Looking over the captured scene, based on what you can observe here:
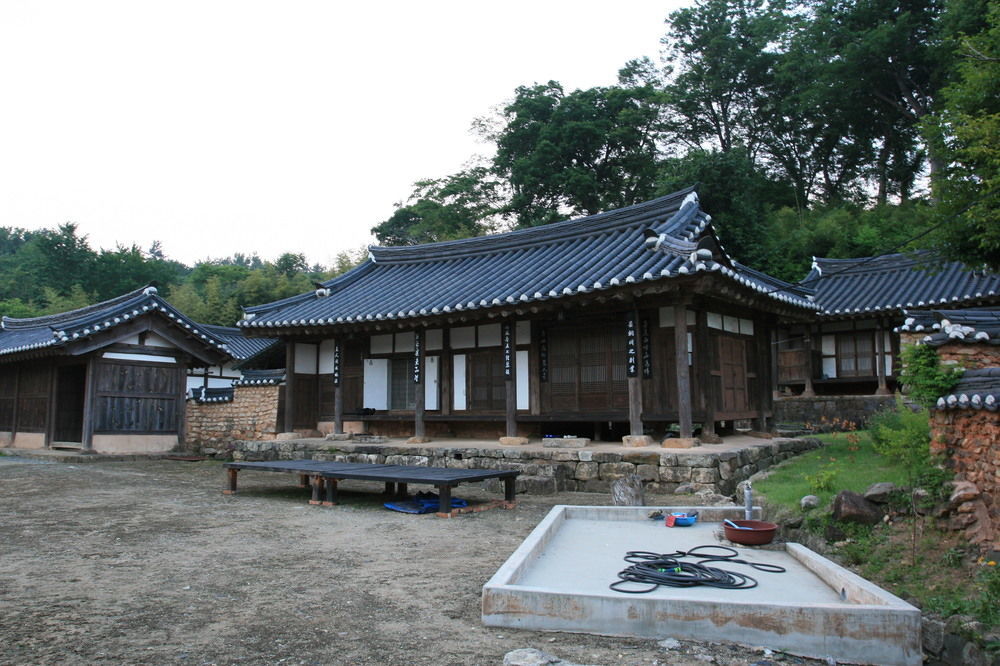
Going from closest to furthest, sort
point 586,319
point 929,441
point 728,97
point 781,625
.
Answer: point 781,625 → point 929,441 → point 586,319 → point 728,97

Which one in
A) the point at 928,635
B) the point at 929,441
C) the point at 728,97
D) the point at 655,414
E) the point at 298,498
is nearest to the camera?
the point at 928,635

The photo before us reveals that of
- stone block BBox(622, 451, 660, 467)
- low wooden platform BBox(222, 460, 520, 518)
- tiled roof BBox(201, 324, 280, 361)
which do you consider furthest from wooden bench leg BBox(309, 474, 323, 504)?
tiled roof BBox(201, 324, 280, 361)

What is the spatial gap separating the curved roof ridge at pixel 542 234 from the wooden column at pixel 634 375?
352 centimetres

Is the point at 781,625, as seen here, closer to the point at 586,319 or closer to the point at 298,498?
the point at 298,498

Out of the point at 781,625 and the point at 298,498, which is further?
the point at 298,498

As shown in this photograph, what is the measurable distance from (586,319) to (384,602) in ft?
30.5

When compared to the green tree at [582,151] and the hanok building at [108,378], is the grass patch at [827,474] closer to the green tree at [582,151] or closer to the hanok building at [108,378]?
the hanok building at [108,378]

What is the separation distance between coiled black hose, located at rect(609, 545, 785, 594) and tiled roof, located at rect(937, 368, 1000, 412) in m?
3.03

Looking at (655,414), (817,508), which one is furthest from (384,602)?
(655,414)

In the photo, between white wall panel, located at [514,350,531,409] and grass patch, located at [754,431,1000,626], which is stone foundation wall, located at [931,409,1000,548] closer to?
grass patch, located at [754,431,1000,626]

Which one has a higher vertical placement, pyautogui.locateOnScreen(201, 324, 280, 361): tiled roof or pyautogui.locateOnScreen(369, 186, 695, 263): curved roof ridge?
pyautogui.locateOnScreen(369, 186, 695, 263): curved roof ridge

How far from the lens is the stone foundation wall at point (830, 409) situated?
21.0m

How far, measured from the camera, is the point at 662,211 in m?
15.2

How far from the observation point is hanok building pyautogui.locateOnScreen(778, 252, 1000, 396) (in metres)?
21.0
